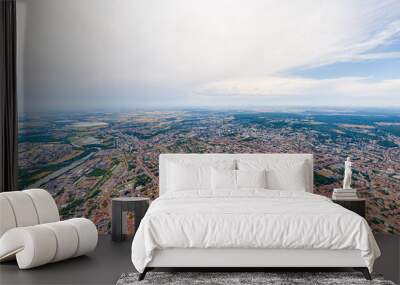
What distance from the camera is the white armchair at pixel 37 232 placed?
16.5 feet

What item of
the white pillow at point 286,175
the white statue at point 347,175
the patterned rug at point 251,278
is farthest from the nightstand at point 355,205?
the patterned rug at point 251,278

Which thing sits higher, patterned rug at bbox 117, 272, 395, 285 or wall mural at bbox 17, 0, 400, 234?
wall mural at bbox 17, 0, 400, 234

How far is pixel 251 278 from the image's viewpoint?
4695 millimetres

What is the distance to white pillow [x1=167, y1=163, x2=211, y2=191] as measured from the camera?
6.61 m

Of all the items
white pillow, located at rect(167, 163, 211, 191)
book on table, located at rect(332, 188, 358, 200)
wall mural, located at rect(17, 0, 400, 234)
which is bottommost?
book on table, located at rect(332, 188, 358, 200)

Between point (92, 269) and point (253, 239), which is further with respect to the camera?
point (92, 269)

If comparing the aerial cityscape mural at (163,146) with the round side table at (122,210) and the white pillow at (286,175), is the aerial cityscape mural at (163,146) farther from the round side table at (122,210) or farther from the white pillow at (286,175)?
the round side table at (122,210)

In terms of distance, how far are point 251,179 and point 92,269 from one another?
7.09 feet

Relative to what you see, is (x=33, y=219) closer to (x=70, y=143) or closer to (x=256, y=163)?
(x=70, y=143)

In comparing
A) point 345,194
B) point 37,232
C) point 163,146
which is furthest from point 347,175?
point 37,232

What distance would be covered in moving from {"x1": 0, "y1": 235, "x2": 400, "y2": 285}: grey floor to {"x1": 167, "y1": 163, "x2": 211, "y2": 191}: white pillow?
954 millimetres

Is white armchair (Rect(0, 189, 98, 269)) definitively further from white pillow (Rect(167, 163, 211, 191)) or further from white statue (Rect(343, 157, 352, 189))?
white statue (Rect(343, 157, 352, 189))

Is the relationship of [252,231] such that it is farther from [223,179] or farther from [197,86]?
[197,86]

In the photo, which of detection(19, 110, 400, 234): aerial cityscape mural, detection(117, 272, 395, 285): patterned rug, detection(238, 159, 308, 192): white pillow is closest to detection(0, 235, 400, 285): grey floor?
detection(117, 272, 395, 285): patterned rug
